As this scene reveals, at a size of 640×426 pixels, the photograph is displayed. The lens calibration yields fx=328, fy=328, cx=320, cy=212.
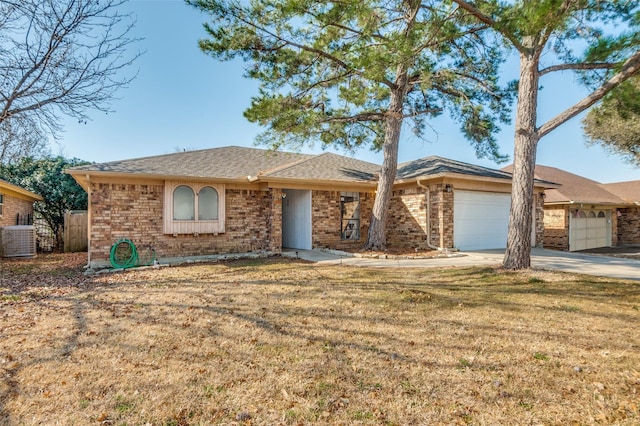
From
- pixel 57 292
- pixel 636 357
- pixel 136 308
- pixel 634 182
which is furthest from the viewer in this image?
pixel 634 182

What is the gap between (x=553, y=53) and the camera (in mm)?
8438

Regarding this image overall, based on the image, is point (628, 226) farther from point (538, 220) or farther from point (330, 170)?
point (330, 170)

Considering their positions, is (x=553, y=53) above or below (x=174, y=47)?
below

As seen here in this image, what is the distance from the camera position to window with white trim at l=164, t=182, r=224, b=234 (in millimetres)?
10203

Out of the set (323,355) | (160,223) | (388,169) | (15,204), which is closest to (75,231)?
(15,204)

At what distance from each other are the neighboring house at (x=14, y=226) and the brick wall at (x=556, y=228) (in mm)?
22757

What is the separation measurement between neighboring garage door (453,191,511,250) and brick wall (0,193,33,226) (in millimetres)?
17380

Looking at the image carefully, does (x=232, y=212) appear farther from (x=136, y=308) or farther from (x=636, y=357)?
(x=636, y=357)

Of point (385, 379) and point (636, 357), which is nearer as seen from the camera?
point (385, 379)

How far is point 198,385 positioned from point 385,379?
1693 millimetres

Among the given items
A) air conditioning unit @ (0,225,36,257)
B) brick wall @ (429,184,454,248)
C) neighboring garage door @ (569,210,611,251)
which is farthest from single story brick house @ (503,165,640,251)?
air conditioning unit @ (0,225,36,257)

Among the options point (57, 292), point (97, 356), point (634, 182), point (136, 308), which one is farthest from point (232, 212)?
point (634, 182)

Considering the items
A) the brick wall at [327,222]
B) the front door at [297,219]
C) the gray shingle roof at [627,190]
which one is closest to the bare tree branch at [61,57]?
the front door at [297,219]

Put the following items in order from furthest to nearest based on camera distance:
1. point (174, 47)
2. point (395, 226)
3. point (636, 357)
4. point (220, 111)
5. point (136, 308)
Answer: point (220, 111)
point (395, 226)
point (174, 47)
point (136, 308)
point (636, 357)
